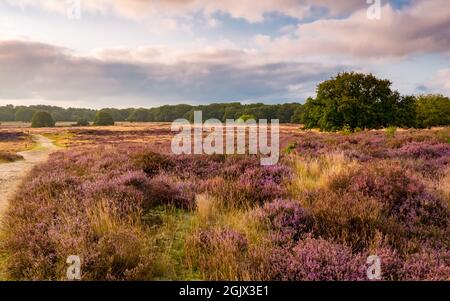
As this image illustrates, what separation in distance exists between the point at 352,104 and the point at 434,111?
4305 cm

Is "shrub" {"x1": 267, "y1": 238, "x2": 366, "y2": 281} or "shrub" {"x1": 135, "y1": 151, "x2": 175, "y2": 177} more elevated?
"shrub" {"x1": 135, "y1": 151, "x2": 175, "y2": 177}

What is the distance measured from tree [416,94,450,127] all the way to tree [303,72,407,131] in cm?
3265

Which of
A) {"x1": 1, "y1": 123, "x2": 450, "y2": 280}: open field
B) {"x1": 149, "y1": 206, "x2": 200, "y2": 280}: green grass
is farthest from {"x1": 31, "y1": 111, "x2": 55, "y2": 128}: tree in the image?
{"x1": 149, "y1": 206, "x2": 200, "y2": 280}: green grass

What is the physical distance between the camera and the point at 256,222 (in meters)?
5.46

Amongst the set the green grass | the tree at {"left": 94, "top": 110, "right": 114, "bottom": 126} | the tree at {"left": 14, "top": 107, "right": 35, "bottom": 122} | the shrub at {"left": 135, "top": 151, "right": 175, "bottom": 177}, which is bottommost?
the green grass

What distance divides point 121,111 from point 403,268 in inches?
7030

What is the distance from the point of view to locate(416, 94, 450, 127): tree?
65.7 meters

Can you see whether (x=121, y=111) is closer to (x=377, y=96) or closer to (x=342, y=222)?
(x=377, y=96)

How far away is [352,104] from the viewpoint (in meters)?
34.1

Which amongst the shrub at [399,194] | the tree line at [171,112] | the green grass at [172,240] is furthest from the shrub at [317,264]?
the tree line at [171,112]

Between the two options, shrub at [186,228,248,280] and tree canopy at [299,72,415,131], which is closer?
shrub at [186,228,248,280]

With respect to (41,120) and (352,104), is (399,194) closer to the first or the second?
(352,104)

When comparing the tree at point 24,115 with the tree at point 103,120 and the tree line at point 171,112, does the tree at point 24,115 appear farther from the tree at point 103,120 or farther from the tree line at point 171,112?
the tree at point 103,120

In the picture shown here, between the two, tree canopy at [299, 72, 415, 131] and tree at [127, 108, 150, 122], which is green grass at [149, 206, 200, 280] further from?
tree at [127, 108, 150, 122]
